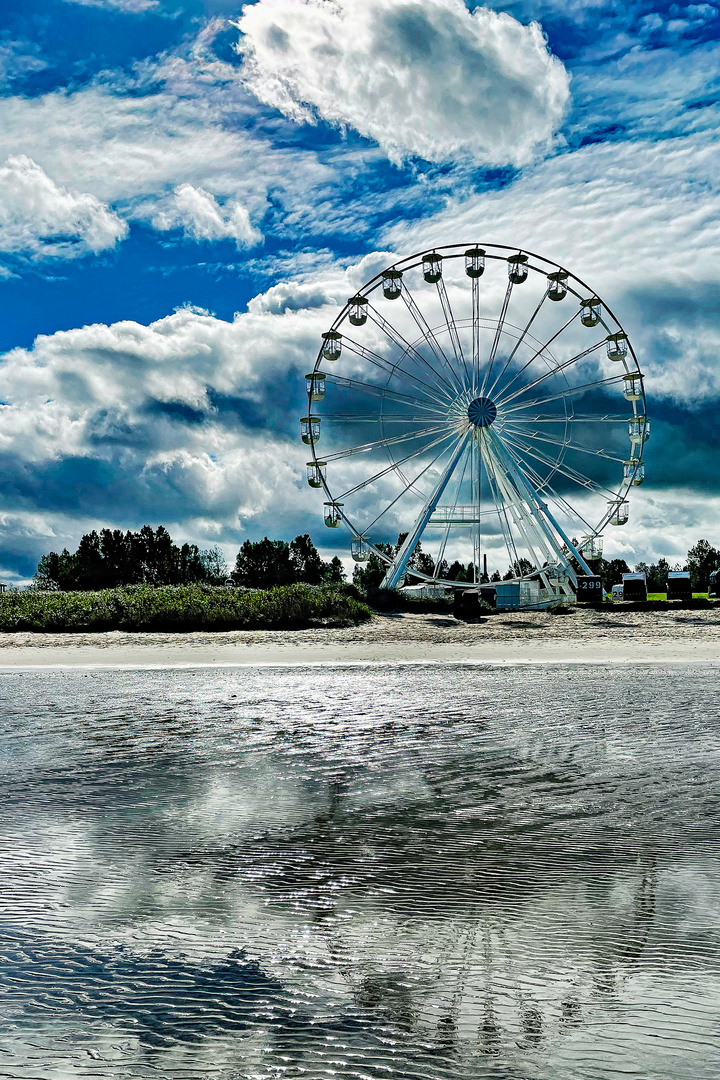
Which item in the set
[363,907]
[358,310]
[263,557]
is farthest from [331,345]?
[263,557]

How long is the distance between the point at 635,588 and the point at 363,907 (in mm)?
31709

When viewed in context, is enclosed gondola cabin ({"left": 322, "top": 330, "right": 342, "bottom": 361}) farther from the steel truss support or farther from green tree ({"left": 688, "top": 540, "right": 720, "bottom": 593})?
green tree ({"left": 688, "top": 540, "right": 720, "bottom": 593})

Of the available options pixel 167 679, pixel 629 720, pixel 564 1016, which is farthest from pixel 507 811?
pixel 167 679

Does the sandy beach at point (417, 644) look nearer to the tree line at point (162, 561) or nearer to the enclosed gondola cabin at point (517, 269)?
the enclosed gondola cabin at point (517, 269)

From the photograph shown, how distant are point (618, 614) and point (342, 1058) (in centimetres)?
2598

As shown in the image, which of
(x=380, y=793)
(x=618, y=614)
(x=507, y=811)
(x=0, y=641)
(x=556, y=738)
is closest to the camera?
(x=507, y=811)

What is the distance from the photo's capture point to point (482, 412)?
3384cm

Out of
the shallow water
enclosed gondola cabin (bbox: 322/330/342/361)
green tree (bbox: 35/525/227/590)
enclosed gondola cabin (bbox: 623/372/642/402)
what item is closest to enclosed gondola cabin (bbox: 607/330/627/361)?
enclosed gondola cabin (bbox: 623/372/642/402)

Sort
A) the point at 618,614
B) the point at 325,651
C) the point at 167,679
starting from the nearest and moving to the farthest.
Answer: the point at 167,679 < the point at 325,651 < the point at 618,614

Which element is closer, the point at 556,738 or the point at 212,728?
the point at 556,738

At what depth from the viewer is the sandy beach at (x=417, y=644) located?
19359 mm

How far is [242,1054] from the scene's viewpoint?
295 cm

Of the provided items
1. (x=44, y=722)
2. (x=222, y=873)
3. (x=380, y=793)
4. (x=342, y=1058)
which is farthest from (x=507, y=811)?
(x=44, y=722)

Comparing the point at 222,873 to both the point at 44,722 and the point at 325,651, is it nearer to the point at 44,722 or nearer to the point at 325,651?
the point at 44,722
